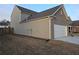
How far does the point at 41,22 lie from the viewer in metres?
7.40

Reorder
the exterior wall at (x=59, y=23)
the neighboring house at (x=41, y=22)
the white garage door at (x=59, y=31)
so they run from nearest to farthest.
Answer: the neighboring house at (x=41, y=22) → the white garage door at (x=59, y=31) → the exterior wall at (x=59, y=23)

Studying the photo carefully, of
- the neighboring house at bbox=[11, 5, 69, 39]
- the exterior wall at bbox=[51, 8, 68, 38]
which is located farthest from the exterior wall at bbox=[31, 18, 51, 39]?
the exterior wall at bbox=[51, 8, 68, 38]

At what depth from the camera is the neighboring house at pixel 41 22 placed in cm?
601

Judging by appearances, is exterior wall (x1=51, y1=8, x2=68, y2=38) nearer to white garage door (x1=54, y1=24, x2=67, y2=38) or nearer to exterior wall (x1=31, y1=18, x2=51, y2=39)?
white garage door (x1=54, y1=24, x2=67, y2=38)

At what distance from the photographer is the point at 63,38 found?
6.38 metres

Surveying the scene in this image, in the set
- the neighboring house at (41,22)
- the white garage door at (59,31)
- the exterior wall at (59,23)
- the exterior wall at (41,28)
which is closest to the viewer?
the neighboring house at (41,22)

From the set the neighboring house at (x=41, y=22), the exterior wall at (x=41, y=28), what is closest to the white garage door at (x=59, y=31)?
the neighboring house at (x=41, y=22)

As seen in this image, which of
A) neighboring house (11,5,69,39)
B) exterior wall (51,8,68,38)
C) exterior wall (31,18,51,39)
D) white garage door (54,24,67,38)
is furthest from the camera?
exterior wall (51,8,68,38)

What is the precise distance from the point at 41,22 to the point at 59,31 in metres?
1.27

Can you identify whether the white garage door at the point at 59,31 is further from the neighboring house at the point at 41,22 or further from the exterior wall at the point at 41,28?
the exterior wall at the point at 41,28

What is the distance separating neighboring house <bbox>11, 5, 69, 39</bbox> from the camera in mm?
6008
